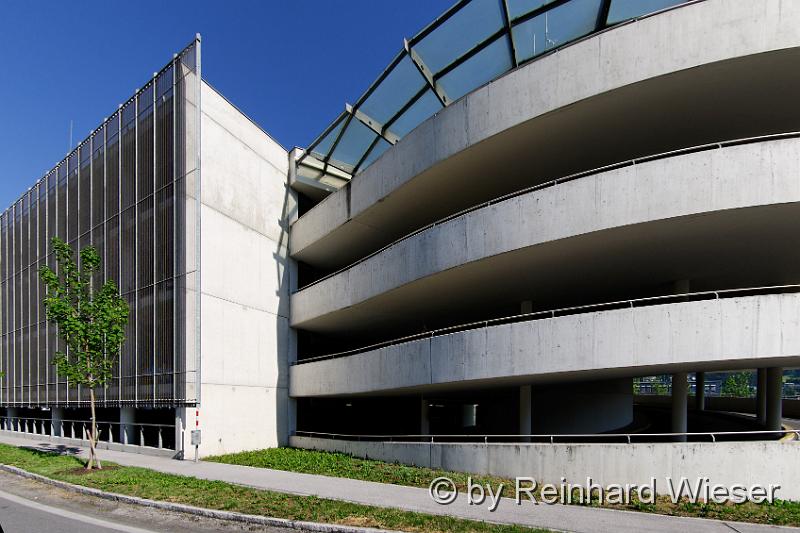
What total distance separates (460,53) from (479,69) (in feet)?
2.88

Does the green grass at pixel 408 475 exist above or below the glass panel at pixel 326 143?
below

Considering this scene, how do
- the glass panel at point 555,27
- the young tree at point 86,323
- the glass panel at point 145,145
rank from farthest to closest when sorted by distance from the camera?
the glass panel at point 145,145, the glass panel at point 555,27, the young tree at point 86,323

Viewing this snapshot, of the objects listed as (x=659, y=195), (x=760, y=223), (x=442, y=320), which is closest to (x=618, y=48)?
(x=659, y=195)

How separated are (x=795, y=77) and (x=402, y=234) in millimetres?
14263

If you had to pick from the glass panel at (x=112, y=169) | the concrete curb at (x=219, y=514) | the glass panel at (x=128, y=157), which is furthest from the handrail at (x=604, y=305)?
the glass panel at (x=112, y=169)

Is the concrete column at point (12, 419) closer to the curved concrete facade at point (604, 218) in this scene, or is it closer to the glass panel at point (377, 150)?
the curved concrete facade at point (604, 218)

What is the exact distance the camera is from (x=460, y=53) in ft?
61.1

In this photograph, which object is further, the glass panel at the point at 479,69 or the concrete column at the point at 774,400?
the glass panel at the point at 479,69

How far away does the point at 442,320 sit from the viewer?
24.4 meters

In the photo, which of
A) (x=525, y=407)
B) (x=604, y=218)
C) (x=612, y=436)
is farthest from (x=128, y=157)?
(x=612, y=436)

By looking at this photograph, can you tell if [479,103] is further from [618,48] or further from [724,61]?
[724,61]

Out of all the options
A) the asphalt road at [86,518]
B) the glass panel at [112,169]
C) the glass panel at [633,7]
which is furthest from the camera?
the glass panel at [112,169]

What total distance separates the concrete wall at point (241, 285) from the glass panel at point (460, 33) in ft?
28.3

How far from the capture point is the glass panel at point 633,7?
15633 mm
